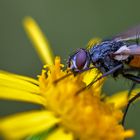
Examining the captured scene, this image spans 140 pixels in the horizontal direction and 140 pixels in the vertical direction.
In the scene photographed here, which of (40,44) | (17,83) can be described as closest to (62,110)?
(17,83)

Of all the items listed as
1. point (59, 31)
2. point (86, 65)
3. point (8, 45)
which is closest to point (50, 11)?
point (59, 31)

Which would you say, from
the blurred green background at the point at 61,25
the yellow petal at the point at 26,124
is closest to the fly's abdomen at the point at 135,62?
the yellow petal at the point at 26,124

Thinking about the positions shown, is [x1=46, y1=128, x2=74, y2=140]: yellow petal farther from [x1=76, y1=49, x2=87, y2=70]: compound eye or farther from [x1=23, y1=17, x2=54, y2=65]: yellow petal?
[x1=23, y1=17, x2=54, y2=65]: yellow petal

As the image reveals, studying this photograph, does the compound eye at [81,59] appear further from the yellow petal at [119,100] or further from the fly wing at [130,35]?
the fly wing at [130,35]

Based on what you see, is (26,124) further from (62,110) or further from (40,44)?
(40,44)

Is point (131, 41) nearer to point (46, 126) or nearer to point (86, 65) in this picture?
point (86, 65)

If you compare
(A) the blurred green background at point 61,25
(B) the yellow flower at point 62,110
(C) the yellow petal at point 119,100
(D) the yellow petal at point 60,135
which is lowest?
(D) the yellow petal at point 60,135

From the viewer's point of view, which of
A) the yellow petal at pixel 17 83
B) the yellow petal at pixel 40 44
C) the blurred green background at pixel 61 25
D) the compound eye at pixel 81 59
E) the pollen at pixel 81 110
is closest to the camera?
the pollen at pixel 81 110

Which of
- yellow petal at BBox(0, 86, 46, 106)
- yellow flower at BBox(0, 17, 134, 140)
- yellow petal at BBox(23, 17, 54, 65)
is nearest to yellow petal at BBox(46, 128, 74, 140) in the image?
yellow flower at BBox(0, 17, 134, 140)
